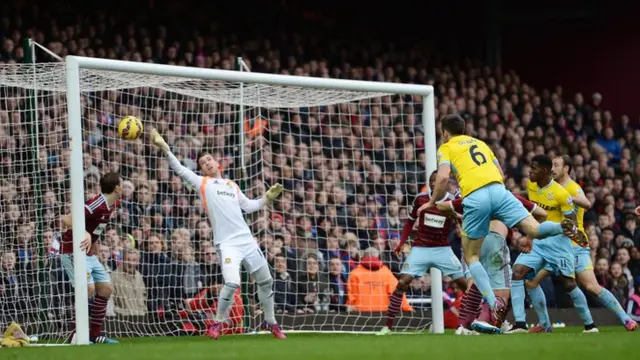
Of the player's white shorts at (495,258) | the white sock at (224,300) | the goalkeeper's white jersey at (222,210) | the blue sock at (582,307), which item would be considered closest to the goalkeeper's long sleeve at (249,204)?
the goalkeeper's white jersey at (222,210)

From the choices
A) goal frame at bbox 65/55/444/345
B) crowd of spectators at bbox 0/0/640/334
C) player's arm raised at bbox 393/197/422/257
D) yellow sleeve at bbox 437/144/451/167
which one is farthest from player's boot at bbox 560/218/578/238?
crowd of spectators at bbox 0/0/640/334

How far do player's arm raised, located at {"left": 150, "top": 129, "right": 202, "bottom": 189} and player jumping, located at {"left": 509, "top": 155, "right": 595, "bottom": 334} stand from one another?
362 cm

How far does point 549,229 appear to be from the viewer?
11656mm

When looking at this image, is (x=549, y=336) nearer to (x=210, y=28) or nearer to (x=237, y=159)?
(x=237, y=159)

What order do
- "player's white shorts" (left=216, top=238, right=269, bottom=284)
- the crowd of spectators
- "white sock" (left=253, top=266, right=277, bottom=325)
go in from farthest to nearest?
the crowd of spectators < "white sock" (left=253, top=266, right=277, bottom=325) < "player's white shorts" (left=216, top=238, right=269, bottom=284)

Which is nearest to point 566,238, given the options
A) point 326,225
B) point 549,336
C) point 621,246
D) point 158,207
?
point 549,336

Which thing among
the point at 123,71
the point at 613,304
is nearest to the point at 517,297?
the point at 613,304

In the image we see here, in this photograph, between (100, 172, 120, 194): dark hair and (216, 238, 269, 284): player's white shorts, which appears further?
(100, 172, 120, 194): dark hair

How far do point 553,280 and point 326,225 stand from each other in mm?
4301

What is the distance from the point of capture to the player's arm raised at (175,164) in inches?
494

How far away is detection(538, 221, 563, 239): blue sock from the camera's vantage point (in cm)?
1160

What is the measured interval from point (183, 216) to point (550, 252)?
470cm

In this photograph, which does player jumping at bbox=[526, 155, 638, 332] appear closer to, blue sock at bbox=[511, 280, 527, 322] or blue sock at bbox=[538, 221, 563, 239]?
blue sock at bbox=[511, 280, 527, 322]

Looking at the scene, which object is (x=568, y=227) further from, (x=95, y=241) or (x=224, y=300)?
(x=95, y=241)
